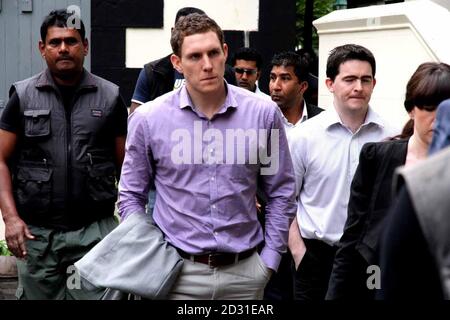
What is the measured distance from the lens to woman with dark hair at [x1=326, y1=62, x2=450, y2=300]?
4.49m

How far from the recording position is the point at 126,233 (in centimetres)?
466

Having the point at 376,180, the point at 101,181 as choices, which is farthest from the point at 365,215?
the point at 101,181

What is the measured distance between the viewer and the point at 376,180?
15.1 feet

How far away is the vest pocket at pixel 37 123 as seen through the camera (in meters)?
5.79

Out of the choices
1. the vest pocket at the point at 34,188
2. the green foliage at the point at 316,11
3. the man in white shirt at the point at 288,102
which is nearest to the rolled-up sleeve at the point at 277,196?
the vest pocket at the point at 34,188

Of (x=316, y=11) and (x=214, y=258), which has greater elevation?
(x=316, y=11)

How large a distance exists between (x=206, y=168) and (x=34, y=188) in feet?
5.13

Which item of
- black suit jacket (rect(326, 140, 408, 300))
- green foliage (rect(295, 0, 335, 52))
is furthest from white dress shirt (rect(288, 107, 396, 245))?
green foliage (rect(295, 0, 335, 52))

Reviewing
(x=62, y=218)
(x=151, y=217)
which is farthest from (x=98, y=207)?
(x=151, y=217)

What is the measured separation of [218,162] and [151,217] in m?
0.47

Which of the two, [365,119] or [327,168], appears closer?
[327,168]

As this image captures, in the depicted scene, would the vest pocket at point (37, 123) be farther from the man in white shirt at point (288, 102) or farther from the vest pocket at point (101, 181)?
the man in white shirt at point (288, 102)

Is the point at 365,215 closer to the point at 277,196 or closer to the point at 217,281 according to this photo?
the point at 277,196
